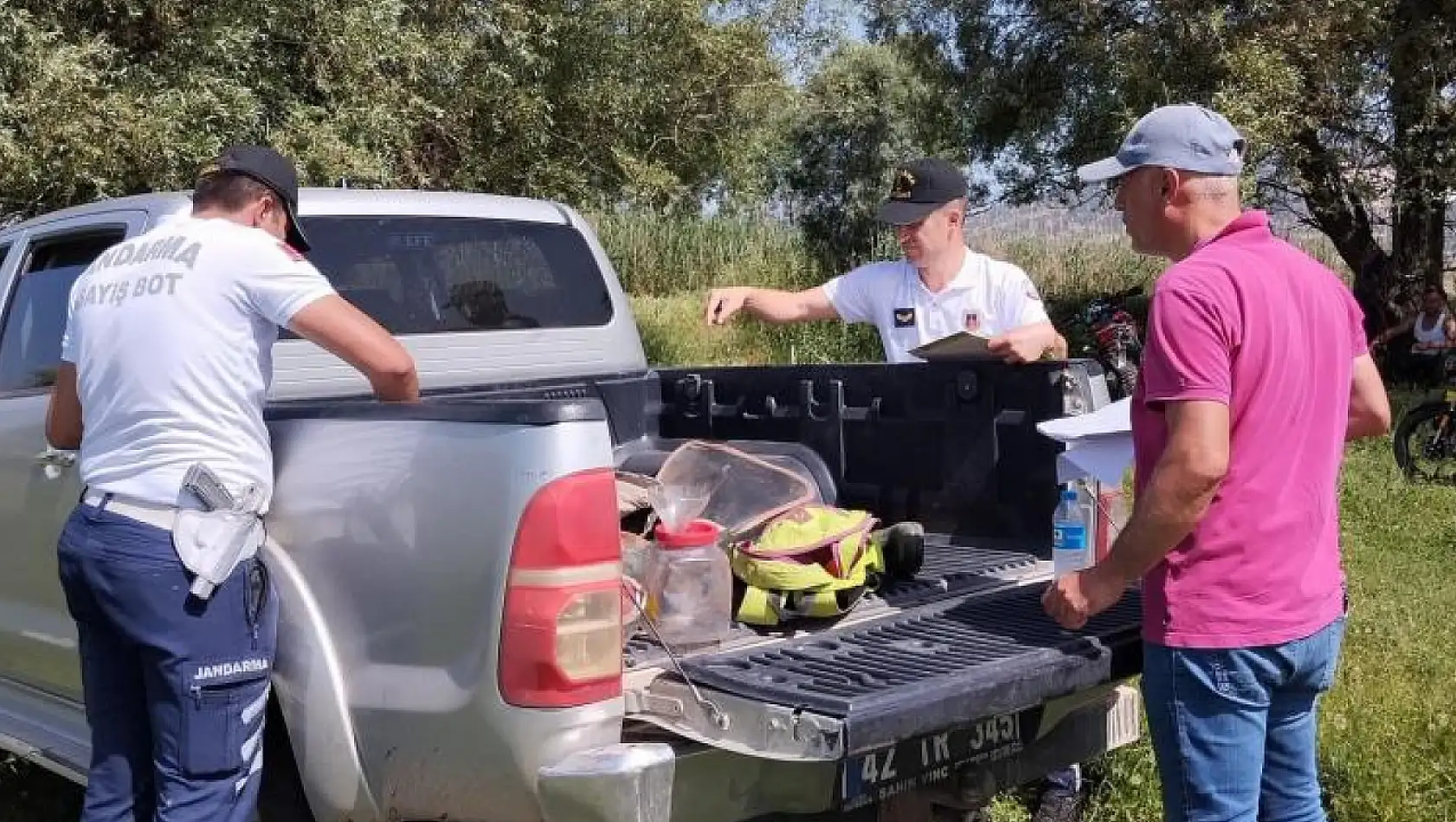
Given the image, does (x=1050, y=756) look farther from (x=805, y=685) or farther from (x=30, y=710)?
(x=30, y=710)

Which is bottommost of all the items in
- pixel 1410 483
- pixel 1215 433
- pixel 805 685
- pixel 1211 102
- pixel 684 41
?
pixel 1410 483

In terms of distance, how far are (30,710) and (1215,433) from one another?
3154mm

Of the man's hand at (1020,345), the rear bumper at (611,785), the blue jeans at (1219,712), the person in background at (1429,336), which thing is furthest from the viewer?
the person in background at (1429,336)

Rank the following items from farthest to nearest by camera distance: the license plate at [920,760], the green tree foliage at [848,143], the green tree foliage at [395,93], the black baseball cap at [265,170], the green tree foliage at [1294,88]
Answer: the green tree foliage at [848,143] < the green tree foliage at [1294,88] < the green tree foliage at [395,93] < the black baseball cap at [265,170] < the license plate at [920,760]

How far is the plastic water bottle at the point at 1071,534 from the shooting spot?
3.30m

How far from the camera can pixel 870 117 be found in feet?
84.0

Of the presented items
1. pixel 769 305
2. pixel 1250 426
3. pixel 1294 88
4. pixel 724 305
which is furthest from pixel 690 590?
pixel 1294 88

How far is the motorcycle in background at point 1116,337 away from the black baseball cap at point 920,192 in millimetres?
9086

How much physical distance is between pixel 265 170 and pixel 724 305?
5.62 feet

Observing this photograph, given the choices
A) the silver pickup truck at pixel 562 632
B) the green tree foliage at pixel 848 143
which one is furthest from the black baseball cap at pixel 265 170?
the green tree foliage at pixel 848 143

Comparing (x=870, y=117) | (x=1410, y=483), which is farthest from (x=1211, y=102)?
(x=870, y=117)

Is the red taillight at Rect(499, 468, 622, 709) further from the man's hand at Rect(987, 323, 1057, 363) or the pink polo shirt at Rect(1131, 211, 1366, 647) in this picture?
the man's hand at Rect(987, 323, 1057, 363)

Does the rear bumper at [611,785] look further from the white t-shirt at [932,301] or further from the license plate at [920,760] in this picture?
the white t-shirt at [932,301]

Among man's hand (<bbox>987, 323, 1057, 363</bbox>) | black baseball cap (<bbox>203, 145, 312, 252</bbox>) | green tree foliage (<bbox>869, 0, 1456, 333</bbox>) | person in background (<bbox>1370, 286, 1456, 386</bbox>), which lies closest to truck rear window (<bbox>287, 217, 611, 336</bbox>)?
black baseball cap (<bbox>203, 145, 312, 252</bbox>)
